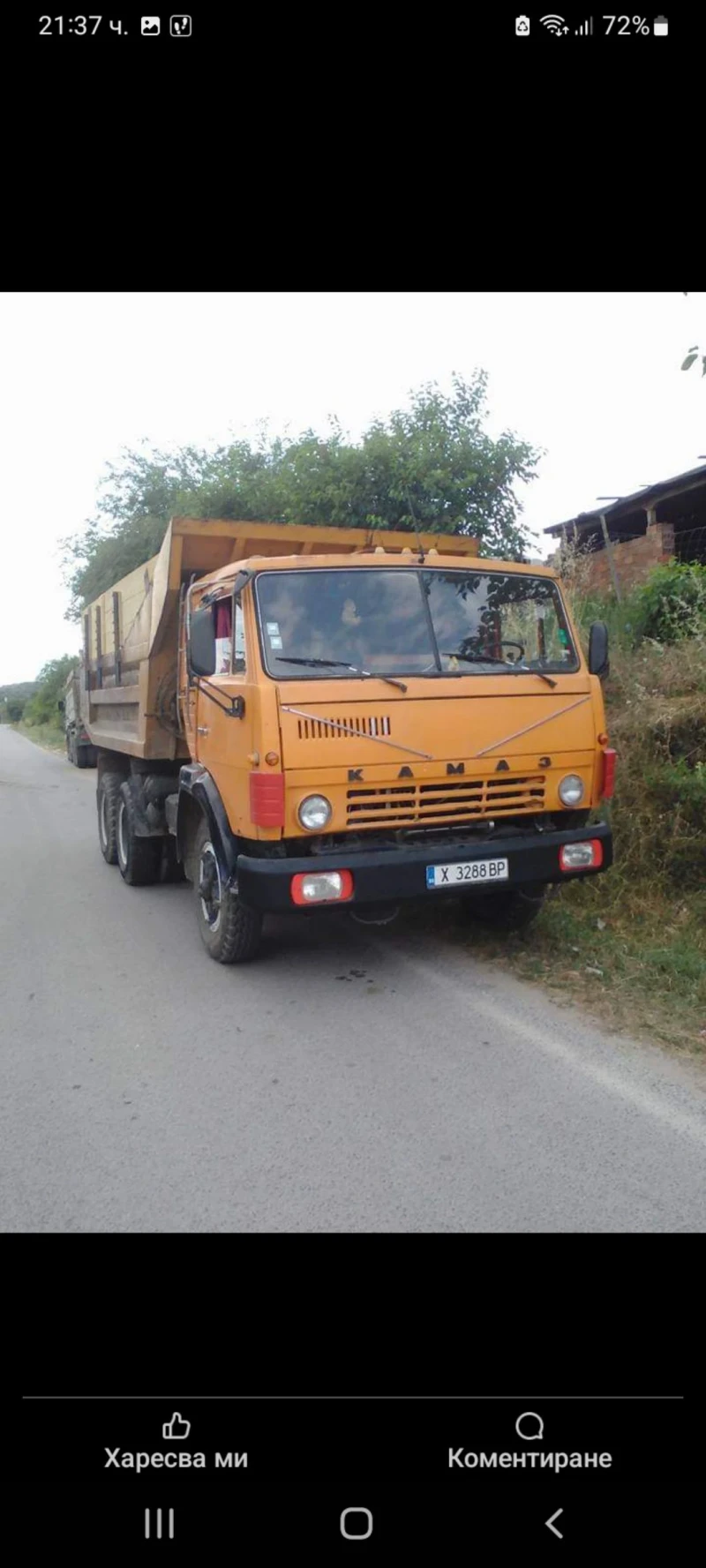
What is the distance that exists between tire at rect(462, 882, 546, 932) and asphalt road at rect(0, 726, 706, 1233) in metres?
0.23

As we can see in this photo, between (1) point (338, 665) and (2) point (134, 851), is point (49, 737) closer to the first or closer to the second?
(2) point (134, 851)

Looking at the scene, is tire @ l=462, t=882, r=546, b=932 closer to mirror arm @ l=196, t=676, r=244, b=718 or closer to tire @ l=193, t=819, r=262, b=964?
tire @ l=193, t=819, r=262, b=964

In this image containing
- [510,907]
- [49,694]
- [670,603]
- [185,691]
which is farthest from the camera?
[49,694]

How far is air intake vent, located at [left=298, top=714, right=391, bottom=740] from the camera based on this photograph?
4844 mm

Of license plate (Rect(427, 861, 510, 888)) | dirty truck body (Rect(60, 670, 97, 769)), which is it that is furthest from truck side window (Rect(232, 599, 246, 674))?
dirty truck body (Rect(60, 670, 97, 769))

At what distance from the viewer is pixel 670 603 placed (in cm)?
860

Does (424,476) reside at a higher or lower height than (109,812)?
higher

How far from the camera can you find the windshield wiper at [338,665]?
5.05 metres

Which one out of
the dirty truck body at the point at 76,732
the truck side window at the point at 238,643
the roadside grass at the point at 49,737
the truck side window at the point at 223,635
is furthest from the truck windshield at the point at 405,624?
the roadside grass at the point at 49,737

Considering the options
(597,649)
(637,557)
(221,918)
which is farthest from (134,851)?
(637,557)

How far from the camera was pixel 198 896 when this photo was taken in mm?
6168

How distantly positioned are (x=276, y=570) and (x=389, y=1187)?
10.5 feet

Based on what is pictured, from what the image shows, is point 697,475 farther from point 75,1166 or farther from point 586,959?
point 75,1166

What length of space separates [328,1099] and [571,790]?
7.55ft
